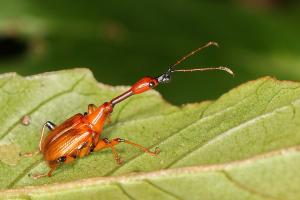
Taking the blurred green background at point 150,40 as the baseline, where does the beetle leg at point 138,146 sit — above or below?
below

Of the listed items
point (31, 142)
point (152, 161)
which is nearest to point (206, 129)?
point (152, 161)

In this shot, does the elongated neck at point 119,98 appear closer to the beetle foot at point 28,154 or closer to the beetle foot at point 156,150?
the beetle foot at point 156,150

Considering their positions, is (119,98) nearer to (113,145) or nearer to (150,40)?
(113,145)

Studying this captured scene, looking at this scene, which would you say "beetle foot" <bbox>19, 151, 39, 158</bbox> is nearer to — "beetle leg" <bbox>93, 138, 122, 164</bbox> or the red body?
the red body

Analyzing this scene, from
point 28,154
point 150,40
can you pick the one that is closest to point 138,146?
point 28,154

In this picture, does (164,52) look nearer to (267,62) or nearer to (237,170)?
(267,62)

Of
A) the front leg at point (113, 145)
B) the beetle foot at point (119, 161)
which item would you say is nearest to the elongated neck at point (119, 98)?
the front leg at point (113, 145)
